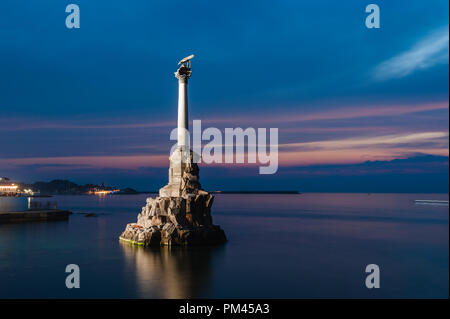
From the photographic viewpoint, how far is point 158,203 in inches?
1228

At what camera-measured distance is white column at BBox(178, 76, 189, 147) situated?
33.5 m

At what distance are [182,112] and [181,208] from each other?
27.7ft

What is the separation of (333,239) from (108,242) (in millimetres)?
24688

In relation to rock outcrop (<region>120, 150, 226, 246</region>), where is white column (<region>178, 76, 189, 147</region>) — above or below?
above

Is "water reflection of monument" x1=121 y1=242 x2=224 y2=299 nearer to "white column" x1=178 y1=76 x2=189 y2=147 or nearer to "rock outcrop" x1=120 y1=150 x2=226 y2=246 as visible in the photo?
"rock outcrop" x1=120 y1=150 x2=226 y2=246

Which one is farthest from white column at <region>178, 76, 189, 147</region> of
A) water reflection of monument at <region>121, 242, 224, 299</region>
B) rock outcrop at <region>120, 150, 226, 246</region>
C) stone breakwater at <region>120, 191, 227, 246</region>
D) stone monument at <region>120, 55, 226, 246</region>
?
water reflection of monument at <region>121, 242, 224, 299</region>

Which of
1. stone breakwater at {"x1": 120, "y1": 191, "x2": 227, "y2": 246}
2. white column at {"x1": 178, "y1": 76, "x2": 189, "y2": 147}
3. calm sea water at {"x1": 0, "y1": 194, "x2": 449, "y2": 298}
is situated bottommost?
calm sea water at {"x1": 0, "y1": 194, "x2": 449, "y2": 298}

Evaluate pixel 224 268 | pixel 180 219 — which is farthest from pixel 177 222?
pixel 224 268

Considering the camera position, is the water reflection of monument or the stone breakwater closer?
the water reflection of monument

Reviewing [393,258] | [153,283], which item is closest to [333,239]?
[393,258]

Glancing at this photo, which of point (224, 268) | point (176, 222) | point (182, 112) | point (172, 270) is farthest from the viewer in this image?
point (182, 112)

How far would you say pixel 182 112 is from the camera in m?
33.7

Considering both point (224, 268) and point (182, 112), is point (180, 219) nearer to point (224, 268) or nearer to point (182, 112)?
point (224, 268)

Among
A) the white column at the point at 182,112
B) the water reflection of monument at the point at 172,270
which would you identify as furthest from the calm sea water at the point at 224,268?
the white column at the point at 182,112
